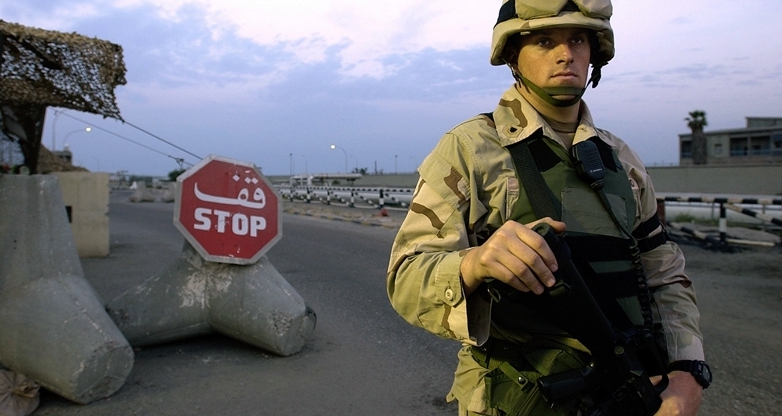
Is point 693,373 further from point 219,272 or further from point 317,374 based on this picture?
point 219,272

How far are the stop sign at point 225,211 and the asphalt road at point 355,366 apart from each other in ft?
2.62

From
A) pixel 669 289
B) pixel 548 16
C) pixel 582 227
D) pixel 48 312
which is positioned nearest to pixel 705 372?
pixel 669 289

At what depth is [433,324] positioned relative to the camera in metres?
1.51

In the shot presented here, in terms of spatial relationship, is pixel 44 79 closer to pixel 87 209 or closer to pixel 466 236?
pixel 87 209

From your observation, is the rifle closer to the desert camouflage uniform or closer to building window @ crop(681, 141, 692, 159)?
the desert camouflage uniform

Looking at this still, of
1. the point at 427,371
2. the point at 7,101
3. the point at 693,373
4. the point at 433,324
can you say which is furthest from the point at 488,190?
the point at 7,101

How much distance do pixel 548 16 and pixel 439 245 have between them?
0.74 meters

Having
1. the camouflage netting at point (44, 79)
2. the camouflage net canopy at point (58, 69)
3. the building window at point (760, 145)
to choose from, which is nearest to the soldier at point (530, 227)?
the camouflage netting at point (44, 79)

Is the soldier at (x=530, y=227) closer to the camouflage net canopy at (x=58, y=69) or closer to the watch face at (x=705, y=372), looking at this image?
the watch face at (x=705, y=372)

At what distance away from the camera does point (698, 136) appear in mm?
41375

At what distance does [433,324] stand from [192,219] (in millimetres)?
3570

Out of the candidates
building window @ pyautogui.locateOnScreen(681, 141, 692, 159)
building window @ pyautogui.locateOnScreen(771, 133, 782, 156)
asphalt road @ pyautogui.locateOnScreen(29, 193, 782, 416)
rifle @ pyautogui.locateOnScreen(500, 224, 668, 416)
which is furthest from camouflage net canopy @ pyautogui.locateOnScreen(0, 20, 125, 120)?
building window @ pyautogui.locateOnScreen(681, 141, 692, 159)

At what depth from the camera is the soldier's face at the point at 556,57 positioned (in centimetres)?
178

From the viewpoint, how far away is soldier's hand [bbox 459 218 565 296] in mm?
1245
